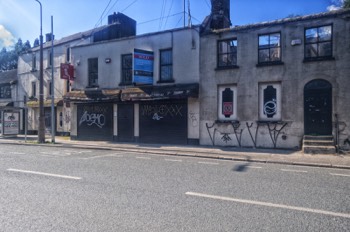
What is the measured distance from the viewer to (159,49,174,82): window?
17.2 m

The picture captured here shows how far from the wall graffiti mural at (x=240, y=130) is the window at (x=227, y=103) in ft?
1.38

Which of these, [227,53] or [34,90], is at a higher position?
[227,53]

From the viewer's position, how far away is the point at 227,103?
1553cm

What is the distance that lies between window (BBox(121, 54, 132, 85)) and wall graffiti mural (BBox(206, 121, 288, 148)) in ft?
20.4

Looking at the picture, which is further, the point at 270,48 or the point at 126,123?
the point at 126,123

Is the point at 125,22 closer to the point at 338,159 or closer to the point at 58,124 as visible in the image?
the point at 58,124

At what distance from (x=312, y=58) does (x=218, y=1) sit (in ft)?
27.4

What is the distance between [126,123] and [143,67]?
3906mm

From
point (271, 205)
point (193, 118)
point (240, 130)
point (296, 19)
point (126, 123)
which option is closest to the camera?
point (271, 205)

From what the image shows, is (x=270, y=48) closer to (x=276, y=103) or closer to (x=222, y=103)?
(x=276, y=103)

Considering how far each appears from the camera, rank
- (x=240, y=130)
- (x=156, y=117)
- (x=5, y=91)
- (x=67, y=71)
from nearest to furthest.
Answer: (x=240, y=130), (x=156, y=117), (x=67, y=71), (x=5, y=91)

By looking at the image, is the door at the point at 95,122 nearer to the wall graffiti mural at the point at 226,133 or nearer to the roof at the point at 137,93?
the roof at the point at 137,93

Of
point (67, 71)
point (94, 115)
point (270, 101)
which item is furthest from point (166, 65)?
point (67, 71)

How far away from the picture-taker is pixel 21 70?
3012cm
